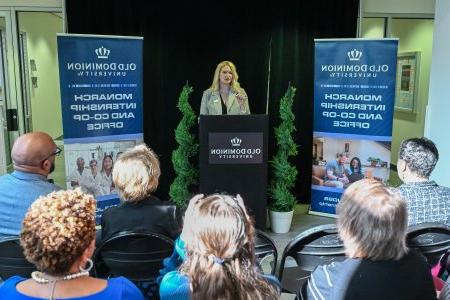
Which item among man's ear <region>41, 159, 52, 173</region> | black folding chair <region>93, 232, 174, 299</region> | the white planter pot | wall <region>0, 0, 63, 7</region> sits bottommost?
the white planter pot

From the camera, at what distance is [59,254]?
127 cm

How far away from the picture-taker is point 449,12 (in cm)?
444

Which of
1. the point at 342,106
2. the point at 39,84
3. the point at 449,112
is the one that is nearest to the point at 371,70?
the point at 342,106

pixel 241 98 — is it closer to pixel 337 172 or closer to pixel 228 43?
pixel 228 43

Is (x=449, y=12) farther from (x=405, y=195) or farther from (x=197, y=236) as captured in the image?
(x=197, y=236)

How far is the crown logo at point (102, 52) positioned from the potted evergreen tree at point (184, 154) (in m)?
0.82

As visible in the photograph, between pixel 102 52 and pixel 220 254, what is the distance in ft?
11.1

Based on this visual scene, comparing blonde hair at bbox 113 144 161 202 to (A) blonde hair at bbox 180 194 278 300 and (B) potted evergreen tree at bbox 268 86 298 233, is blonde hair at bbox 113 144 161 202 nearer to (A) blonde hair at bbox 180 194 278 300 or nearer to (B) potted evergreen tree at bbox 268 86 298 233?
(A) blonde hair at bbox 180 194 278 300

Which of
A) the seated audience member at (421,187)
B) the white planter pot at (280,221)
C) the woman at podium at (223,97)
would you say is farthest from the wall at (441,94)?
the seated audience member at (421,187)

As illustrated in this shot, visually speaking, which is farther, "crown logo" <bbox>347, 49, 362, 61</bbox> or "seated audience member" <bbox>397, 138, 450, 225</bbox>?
"crown logo" <bbox>347, 49, 362, 61</bbox>

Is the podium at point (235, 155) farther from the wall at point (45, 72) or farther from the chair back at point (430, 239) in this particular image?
the wall at point (45, 72)

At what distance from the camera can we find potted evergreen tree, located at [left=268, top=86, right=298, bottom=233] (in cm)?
445

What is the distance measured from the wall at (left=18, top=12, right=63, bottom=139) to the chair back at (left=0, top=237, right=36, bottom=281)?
582cm

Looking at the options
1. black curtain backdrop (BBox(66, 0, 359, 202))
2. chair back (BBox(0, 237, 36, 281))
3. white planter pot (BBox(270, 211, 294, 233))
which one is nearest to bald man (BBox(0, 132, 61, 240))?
chair back (BBox(0, 237, 36, 281))
